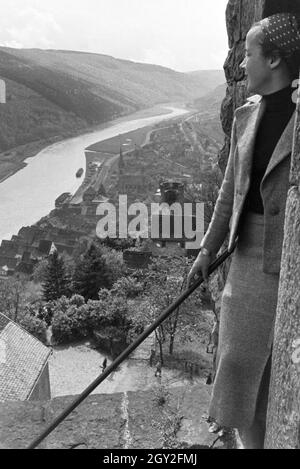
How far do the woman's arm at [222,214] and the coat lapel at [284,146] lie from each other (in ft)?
1.37

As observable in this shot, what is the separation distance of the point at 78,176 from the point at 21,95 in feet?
174

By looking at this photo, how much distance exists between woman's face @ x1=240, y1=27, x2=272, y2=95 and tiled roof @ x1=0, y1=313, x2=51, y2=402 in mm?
14175

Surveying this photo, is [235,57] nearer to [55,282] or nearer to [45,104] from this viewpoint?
[55,282]

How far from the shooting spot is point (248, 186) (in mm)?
2609

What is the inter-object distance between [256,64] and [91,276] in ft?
105

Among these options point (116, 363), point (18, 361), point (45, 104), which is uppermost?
point (45, 104)

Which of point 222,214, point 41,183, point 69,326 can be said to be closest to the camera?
point 222,214

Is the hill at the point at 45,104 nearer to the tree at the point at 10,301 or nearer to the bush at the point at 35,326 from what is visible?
the tree at the point at 10,301

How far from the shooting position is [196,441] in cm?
348

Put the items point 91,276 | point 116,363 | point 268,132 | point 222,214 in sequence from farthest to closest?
point 91,276 → point 222,214 → point 116,363 → point 268,132

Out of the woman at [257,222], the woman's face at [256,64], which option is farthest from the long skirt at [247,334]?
the woman's face at [256,64]

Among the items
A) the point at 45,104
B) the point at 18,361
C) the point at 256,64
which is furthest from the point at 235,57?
the point at 45,104

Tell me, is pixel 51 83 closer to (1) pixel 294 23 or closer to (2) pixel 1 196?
(2) pixel 1 196

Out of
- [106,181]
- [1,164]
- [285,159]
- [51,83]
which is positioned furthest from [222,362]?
[51,83]
